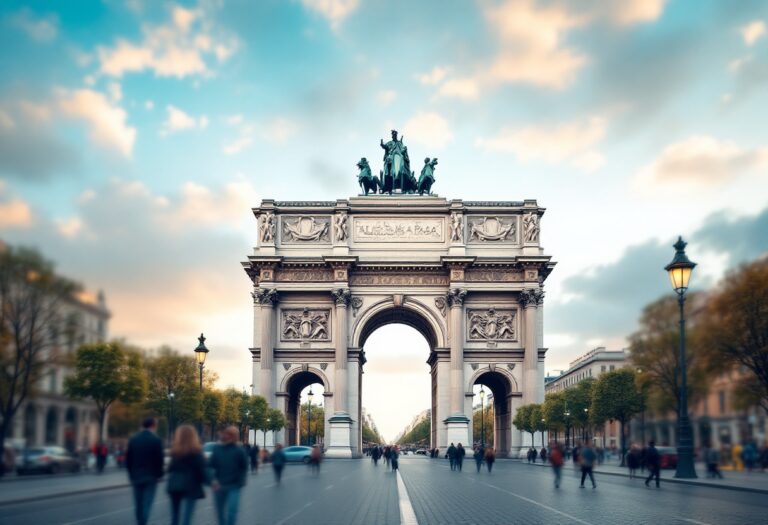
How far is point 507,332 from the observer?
63125mm

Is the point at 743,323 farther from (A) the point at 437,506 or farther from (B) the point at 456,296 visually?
(B) the point at 456,296

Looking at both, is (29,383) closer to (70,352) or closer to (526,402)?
(70,352)

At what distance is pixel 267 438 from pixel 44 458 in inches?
979

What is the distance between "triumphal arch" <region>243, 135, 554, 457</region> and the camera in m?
61.6

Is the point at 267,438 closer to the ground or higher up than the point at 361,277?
closer to the ground

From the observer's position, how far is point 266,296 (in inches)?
2440

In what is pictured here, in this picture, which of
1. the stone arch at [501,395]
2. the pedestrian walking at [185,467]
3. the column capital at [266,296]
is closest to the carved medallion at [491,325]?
the stone arch at [501,395]

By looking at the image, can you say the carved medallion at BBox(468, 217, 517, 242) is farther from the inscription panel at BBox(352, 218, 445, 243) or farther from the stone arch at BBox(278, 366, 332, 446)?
the stone arch at BBox(278, 366, 332, 446)

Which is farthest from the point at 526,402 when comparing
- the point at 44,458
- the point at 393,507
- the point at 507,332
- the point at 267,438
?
the point at 393,507

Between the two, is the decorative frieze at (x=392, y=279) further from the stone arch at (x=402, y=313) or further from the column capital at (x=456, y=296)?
the column capital at (x=456, y=296)

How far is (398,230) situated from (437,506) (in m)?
44.1

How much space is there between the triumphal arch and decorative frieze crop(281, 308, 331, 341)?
8 centimetres

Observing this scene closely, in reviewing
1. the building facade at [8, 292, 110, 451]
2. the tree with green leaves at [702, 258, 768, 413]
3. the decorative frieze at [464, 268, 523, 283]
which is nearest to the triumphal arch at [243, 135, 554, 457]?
the decorative frieze at [464, 268, 523, 283]

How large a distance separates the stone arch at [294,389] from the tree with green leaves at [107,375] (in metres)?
16.9
